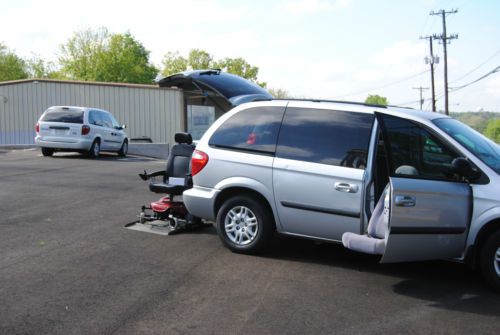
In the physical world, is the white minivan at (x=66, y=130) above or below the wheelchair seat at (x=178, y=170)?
above

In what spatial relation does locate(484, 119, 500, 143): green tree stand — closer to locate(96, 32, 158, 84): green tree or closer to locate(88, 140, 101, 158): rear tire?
locate(96, 32, 158, 84): green tree

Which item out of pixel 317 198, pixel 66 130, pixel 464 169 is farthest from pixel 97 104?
pixel 464 169

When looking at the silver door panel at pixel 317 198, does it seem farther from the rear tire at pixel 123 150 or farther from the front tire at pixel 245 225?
the rear tire at pixel 123 150

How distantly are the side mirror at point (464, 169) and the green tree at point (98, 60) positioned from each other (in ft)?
248

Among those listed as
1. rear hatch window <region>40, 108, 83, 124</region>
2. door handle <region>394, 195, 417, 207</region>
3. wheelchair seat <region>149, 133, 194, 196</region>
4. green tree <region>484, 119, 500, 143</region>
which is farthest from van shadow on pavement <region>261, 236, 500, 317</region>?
green tree <region>484, 119, 500, 143</region>

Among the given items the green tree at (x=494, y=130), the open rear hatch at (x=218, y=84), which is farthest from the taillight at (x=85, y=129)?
the green tree at (x=494, y=130)

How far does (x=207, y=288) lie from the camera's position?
5.05m

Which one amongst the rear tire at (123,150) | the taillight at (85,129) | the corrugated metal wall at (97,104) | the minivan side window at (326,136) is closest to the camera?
the minivan side window at (326,136)

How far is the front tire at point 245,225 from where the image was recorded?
6.16 metres

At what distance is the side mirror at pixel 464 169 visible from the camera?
196 inches

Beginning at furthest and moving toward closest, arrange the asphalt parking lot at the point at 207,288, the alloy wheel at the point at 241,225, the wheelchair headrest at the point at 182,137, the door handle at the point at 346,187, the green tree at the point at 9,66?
the green tree at the point at 9,66 < the wheelchair headrest at the point at 182,137 < the alloy wheel at the point at 241,225 < the door handle at the point at 346,187 < the asphalt parking lot at the point at 207,288

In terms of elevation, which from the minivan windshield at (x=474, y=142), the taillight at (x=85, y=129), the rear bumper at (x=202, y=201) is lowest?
the rear bumper at (x=202, y=201)

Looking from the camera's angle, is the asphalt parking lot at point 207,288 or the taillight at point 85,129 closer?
the asphalt parking lot at point 207,288

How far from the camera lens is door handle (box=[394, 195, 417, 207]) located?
16.4ft
